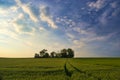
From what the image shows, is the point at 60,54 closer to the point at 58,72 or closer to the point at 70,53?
the point at 70,53

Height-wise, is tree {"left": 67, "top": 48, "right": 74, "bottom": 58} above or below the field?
above

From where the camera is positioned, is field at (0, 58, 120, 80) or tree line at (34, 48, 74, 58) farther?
tree line at (34, 48, 74, 58)

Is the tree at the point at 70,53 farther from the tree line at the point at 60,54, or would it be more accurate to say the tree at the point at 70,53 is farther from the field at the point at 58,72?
the field at the point at 58,72

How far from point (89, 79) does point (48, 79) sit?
15.2 ft

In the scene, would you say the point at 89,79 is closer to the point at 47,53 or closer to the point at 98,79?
the point at 98,79

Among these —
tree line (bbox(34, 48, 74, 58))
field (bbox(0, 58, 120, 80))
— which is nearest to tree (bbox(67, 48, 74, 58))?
tree line (bbox(34, 48, 74, 58))

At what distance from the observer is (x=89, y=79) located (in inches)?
971

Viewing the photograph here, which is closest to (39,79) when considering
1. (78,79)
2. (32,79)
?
(32,79)

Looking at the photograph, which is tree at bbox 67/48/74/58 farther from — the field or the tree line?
the field

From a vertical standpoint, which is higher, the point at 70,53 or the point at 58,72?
the point at 70,53

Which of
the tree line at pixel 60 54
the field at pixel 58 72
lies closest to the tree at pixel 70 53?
the tree line at pixel 60 54

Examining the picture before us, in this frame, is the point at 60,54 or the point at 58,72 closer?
the point at 58,72

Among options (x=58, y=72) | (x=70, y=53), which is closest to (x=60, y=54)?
(x=70, y=53)

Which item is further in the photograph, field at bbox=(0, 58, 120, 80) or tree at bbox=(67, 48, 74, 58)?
tree at bbox=(67, 48, 74, 58)
